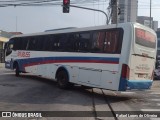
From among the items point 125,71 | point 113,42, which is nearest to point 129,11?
Answer: point 113,42

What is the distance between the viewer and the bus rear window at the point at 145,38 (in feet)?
48.5

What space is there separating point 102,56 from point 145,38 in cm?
195

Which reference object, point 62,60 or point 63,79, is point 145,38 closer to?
point 62,60

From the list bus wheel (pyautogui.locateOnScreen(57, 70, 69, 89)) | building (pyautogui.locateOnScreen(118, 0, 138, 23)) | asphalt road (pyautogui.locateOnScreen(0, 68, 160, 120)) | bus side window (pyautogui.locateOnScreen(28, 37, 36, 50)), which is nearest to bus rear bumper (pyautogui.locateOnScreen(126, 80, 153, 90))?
asphalt road (pyautogui.locateOnScreen(0, 68, 160, 120))

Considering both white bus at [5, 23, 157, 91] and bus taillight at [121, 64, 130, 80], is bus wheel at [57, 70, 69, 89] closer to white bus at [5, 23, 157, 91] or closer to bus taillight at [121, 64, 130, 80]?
white bus at [5, 23, 157, 91]

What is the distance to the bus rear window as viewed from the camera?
14.8 m

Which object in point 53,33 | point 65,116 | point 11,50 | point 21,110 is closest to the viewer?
point 65,116

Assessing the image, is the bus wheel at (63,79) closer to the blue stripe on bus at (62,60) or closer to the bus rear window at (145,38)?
the blue stripe on bus at (62,60)

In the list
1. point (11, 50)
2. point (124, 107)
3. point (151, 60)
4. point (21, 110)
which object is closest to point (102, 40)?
point (151, 60)

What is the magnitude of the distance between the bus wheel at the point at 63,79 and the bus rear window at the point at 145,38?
4.67 metres

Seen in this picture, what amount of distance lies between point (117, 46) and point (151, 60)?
1.89m

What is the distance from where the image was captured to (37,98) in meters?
14.4

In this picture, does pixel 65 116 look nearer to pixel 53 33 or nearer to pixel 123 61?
pixel 123 61

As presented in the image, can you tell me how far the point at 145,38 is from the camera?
605 inches
